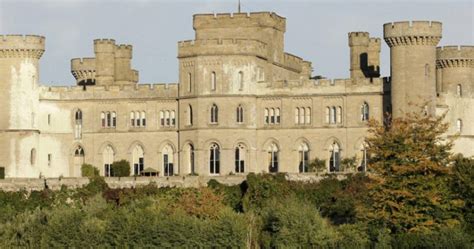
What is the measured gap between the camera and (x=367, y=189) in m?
97.4

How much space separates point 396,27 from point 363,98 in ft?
14.9

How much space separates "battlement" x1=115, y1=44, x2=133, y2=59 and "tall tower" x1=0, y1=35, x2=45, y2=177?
787cm

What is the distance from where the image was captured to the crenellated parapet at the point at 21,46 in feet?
377

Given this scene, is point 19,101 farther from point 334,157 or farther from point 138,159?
point 334,157

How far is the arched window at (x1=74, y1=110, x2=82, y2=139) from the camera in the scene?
11662 cm

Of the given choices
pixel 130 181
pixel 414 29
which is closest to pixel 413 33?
pixel 414 29

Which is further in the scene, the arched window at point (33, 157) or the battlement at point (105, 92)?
the battlement at point (105, 92)

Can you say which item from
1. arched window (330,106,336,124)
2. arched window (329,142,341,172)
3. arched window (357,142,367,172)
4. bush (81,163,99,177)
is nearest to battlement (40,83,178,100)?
bush (81,163,99,177)

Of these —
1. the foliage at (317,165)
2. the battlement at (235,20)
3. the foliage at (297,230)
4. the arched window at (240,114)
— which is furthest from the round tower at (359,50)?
the foliage at (297,230)

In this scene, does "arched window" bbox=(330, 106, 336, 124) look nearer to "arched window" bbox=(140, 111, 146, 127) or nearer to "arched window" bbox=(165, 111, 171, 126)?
"arched window" bbox=(165, 111, 171, 126)

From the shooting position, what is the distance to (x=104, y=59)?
12181cm

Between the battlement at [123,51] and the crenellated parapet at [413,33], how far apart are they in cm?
1951

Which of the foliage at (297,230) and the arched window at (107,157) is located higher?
the arched window at (107,157)

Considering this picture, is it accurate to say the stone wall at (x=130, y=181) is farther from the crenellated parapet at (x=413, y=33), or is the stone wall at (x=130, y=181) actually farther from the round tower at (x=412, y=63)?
the crenellated parapet at (x=413, y=33)
